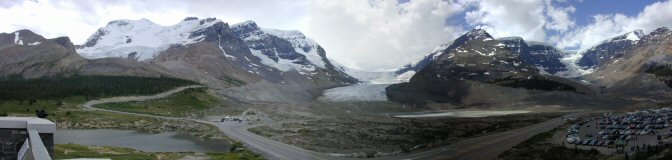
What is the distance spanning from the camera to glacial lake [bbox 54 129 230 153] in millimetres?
124062

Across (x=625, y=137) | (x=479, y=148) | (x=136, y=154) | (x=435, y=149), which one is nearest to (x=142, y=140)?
(x=136, y=154)

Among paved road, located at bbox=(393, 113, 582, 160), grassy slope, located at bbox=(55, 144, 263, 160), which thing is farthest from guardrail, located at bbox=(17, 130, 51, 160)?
paved road, located at bbox=(393, 113, 582, 160)

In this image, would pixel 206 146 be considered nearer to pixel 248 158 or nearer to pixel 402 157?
pixel 248 158

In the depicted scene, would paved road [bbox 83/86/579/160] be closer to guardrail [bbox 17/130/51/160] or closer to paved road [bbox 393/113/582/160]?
paved road [bbox 393/113/582/160]

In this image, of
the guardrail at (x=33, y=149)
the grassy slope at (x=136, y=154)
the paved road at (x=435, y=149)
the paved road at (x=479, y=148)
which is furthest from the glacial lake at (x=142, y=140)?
the guardrail at (x=33, y=149)

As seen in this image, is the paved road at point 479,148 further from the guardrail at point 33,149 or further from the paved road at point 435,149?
the guardrail at point 33,149

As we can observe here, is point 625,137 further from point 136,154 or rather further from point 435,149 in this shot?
point 136,154

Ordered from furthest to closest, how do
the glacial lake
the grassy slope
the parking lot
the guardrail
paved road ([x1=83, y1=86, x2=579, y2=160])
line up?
the glacial lake < paved road ([x1=83, y1=86, x2=579, y2=160]) < the parking lot < the grassy slope < the guardrail

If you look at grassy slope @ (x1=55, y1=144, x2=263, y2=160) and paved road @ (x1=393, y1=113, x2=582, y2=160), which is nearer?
grassy slope @ (x1=55, y1=144, x2=263, y2=160)

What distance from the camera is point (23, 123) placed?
26.1m

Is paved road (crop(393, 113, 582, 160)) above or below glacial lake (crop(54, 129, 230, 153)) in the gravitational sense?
below

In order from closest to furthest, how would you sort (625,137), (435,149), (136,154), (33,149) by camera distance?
(33,149), (136,154), (435,149), (625,137)

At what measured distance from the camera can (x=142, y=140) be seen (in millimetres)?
139625

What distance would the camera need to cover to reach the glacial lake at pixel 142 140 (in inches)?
4884
